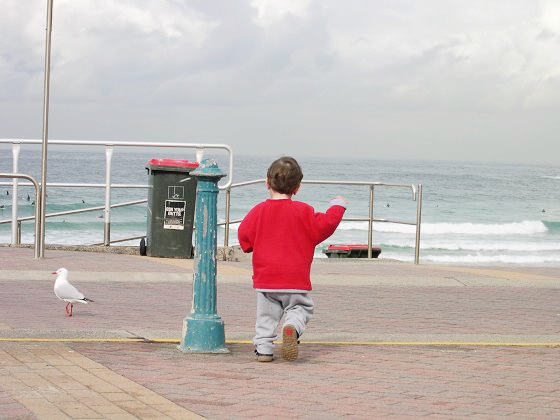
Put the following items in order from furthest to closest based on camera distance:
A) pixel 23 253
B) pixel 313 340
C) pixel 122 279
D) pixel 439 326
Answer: pixel 23 253 < pixel 122 279 < pixel 439 326 < pixel 313 340

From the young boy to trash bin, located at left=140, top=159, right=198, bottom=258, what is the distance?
668 cm

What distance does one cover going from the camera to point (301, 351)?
756 centimetres

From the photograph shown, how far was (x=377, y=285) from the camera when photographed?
11906 mm

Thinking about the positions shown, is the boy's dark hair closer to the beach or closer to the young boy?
the young boy

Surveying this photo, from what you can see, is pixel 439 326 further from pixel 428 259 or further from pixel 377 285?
pixel 428 259

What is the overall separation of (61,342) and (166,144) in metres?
7.91

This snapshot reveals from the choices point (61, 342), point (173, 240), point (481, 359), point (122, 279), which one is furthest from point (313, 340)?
point (173, 240)

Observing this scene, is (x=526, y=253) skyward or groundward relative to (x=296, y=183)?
groundward

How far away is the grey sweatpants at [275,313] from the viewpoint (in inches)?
279

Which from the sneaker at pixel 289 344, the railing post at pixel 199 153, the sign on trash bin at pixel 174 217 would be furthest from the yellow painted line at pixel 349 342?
the railing post at pixel 199 153

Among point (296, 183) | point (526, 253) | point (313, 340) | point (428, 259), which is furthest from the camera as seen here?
point (526, 253)

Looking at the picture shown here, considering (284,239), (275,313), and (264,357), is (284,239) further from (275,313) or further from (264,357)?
(264,357)

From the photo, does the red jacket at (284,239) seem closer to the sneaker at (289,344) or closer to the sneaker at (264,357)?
the sneaker at (289,344)

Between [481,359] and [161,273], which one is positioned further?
[161,273]
